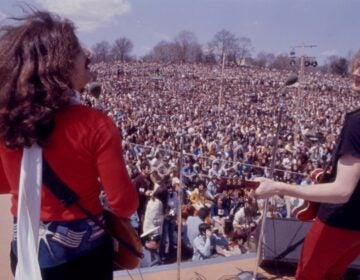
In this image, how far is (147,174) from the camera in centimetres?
730

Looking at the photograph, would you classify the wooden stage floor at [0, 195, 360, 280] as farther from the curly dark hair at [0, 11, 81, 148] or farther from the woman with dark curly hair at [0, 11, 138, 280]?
the curly dark hair at [0, 11, 81, 148]

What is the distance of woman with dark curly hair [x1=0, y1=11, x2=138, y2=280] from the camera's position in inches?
41.6

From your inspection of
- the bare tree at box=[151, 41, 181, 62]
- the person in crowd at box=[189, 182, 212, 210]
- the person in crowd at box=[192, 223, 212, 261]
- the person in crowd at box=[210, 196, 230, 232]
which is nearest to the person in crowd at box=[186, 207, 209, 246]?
the person in crowd at box=[192, 223, 212, 261]

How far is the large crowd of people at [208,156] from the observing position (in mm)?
4746

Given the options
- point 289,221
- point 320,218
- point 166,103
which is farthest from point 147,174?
point 166,103

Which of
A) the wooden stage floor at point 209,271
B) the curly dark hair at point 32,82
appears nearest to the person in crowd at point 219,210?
the wooden stage floor at point 209,271

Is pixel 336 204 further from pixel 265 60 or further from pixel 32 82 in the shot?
pixel 265 60

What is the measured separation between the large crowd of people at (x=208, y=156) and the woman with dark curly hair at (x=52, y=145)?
0.24 metres

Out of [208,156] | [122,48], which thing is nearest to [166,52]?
[122,48]

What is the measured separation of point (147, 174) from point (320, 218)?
5.90m

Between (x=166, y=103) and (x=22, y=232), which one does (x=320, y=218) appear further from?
(x=166, y=103)

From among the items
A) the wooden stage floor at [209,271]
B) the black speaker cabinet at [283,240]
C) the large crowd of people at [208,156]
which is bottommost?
the large crowd of people at [208,156]

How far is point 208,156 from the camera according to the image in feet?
33.5

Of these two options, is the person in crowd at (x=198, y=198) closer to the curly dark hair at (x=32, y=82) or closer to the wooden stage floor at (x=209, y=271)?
the wooden stage floor at (x=209, y=271)
